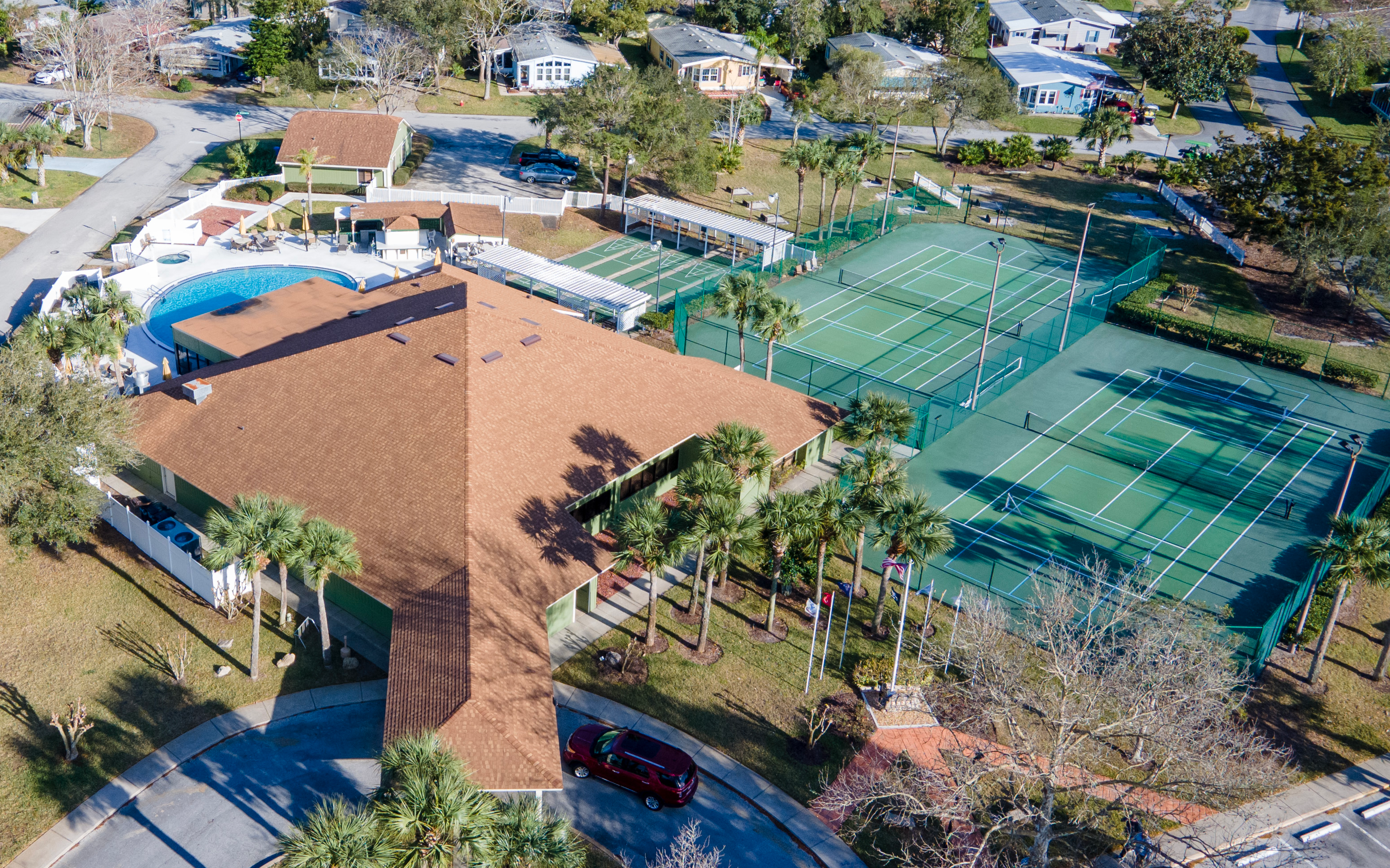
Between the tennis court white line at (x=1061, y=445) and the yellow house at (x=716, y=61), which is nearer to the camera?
the tennis court white line at (x=1061, y=445)

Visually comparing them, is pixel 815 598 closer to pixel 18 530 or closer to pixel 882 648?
pixel 882 648

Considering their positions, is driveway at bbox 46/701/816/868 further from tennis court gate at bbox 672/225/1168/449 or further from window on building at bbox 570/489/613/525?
tennis court gate at bbox 672/225/1168/449

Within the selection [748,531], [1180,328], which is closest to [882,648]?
[748,531]

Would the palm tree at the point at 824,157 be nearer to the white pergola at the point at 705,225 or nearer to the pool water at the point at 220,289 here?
the white pergola at the point at 705,225

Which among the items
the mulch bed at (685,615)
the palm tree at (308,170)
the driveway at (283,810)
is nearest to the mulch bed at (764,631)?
the mulch bed at (685,615)

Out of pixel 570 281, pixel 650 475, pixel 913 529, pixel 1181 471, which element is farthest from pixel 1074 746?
pixel 570 281
